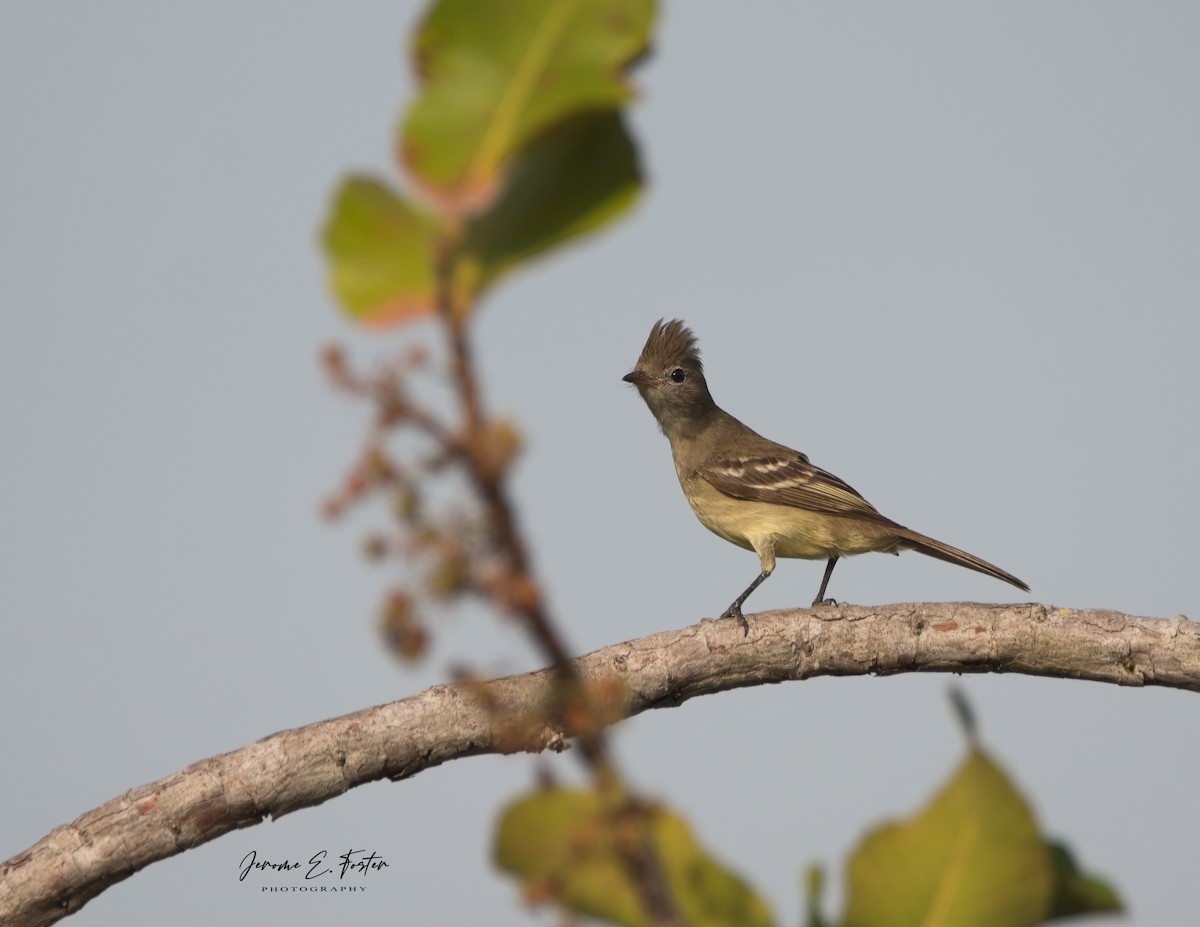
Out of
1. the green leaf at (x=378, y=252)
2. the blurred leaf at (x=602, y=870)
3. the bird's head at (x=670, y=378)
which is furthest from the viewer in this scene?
the bird's head at (x=670, y=378)

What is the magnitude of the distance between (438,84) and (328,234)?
163mm

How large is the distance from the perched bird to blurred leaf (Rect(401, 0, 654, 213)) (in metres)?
9.37

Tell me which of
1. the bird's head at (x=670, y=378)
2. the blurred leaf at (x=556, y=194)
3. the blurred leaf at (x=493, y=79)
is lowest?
the blurred leaf at (x=556, y=194)

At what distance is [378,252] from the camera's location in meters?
1.12

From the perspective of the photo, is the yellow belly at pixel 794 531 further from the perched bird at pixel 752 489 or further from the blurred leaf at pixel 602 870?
the blurred leaf at pixel 602 870

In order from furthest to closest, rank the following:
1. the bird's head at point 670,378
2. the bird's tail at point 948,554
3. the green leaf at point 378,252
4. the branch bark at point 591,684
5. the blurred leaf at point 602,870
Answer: the bird's head at point 670,378
the bird's tail at point 948,554
the branch bark at point 591,684
the blurred leaf at point 602,870
the green leaf at point 378,252

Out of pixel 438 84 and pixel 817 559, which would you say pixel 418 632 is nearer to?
pixel 438 84

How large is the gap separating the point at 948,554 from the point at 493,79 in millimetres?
9887

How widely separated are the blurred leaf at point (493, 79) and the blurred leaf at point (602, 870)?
568mm

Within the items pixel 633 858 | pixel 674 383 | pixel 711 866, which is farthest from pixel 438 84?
pixel 674 383

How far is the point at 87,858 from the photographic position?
609 cm

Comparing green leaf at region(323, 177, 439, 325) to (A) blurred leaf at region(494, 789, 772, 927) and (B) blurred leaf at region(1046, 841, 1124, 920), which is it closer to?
(A) blurred leaf at region(494, 789, 772, 927)

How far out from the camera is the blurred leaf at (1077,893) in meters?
1.31

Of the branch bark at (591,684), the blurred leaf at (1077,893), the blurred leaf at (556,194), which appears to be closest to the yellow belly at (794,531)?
the branch bark at (591,684)
